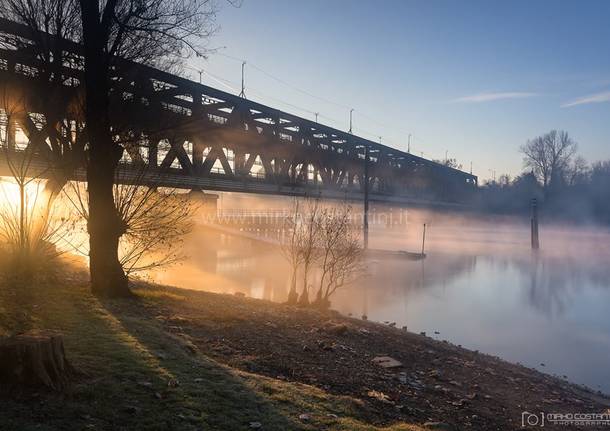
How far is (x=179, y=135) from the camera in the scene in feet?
64.4

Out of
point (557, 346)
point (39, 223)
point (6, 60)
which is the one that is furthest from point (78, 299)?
point (557, 346)

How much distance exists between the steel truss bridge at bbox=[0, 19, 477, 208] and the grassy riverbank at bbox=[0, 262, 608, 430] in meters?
4.95

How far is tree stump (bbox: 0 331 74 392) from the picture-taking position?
516 centimetres

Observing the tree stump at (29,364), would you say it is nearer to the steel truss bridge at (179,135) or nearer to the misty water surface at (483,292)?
the steel truss bridge at (179,135)

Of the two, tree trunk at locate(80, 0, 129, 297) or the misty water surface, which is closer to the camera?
tree trunk at locate(80, 0, 129, 297)

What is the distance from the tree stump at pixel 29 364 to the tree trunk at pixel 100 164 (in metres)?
6.32

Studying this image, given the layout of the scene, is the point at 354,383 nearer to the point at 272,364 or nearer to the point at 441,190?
the point at 272,364

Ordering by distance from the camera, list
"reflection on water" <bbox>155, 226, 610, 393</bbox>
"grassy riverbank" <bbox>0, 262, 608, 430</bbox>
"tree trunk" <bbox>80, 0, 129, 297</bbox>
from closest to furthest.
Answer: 1. "grassy riverbank" <bbox>0, 262, 608, 430</bbox>
2. "tree trunk" <bbox>80, 0, 129, 297</bbox>
3. "reflection on water" <bbox>155, 226, 610, 393</bbox>

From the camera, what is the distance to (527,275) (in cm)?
4294

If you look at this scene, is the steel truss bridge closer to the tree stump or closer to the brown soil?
the brown soil

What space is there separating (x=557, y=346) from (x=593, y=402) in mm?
9512

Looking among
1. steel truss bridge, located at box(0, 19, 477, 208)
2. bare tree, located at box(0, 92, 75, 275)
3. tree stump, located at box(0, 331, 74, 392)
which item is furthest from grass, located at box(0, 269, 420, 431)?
steel truss bridge, located at box(0, 19, 477, 208)

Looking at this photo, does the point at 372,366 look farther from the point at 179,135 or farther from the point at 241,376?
the point at 179,135

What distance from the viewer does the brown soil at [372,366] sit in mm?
8031
